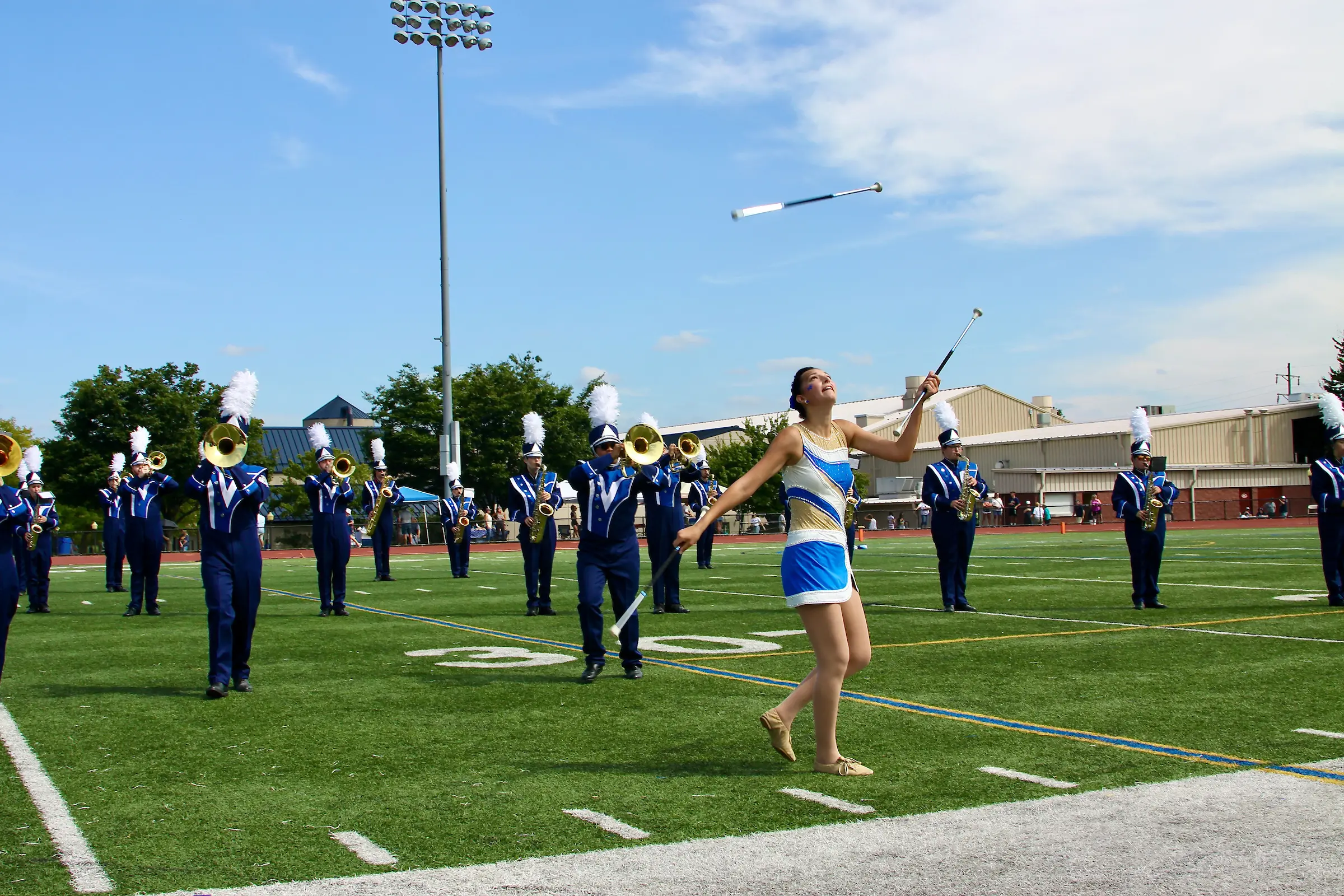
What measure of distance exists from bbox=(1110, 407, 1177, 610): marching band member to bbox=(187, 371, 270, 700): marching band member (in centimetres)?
911

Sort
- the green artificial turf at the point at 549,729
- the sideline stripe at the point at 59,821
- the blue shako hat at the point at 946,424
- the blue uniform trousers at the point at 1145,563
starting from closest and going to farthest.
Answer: the sideline stripe at the point at 59,821 < the green artificial turf at the point at 549,729 < the blue uniform trousers at the point at 1145,563 < the blue shako hat at the point at 946,424

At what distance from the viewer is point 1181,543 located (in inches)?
1264

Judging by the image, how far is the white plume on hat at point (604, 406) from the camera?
9.59 metres

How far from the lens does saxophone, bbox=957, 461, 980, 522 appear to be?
1455cm

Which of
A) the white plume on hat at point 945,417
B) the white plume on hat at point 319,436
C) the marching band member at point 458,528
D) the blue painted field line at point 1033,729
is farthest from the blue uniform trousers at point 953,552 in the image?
the marching band member at point 458,528

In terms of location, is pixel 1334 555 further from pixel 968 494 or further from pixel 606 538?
pixel 606 538

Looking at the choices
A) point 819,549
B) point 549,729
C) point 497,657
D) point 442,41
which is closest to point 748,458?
point 442,41

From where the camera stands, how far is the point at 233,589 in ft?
28.1

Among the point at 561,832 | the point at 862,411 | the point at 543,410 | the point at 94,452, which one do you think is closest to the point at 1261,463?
the point at 862,411

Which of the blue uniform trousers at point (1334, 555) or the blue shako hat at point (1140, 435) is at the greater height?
the blue shako hat at point (1140, 435)

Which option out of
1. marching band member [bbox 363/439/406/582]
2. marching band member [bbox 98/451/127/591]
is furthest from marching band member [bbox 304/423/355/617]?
marching band member [bbox 363/439/406/582]

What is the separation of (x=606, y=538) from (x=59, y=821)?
15.3 feet

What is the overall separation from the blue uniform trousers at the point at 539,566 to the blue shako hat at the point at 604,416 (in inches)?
207

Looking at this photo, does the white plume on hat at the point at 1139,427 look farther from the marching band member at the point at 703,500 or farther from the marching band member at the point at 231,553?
the marching band member at the point at 231,553
